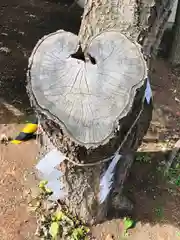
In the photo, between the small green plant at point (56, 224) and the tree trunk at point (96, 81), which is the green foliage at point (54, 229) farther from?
the tree trunk at point (96, 81)

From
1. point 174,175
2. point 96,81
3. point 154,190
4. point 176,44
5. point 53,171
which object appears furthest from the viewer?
point 176,44

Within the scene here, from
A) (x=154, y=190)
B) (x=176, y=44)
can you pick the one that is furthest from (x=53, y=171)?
(x=176, y=44)

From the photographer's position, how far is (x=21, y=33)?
18.3ft

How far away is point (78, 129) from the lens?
7.31ft

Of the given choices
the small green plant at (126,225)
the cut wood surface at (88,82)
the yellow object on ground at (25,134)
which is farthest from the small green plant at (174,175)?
the cut wood surface at (88,82)

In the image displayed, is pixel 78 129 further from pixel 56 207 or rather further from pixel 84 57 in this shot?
pixel 56 207

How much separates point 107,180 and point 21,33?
10.6 feet

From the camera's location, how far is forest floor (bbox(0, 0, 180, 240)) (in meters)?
3.27

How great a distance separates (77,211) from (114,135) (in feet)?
3.32

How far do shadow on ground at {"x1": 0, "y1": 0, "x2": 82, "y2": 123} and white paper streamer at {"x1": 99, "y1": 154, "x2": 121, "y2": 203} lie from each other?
4.87 ft

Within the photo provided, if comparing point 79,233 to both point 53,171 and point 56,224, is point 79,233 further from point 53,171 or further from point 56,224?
point 53,171

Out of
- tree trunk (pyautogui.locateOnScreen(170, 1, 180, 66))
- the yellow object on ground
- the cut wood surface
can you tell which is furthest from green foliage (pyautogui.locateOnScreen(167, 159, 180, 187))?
tree trunk (pyautogui.locateOnScreen(170, 1, 180, 66))

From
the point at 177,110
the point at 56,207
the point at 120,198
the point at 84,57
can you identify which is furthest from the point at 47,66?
the point at 177,110

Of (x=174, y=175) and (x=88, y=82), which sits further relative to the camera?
(x=174, y=175)
